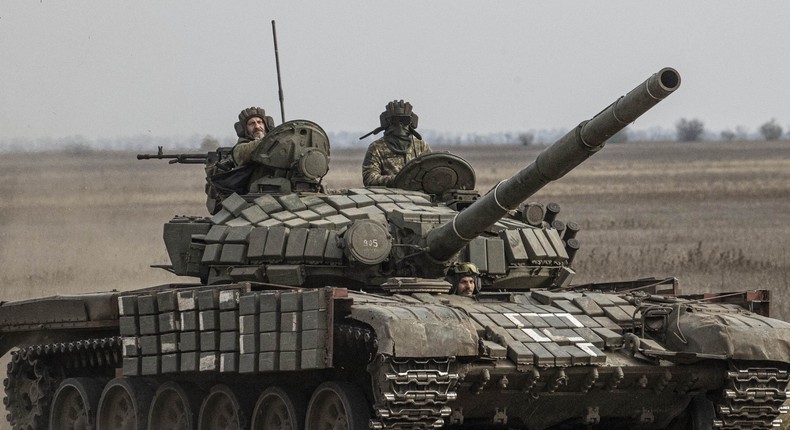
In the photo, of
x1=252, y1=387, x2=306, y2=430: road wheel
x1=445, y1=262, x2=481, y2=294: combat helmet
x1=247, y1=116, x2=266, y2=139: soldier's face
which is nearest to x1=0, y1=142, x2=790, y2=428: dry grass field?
x1=247, y1=116, x2=266, y2=139: soldier's face

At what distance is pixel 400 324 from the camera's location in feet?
67.6

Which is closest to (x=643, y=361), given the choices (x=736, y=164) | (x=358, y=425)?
(x=358, y=425)

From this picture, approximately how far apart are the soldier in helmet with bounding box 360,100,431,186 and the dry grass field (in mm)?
9728

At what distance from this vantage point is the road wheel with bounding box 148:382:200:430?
24.8m

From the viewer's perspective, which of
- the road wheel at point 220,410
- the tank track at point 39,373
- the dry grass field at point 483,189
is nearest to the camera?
the road wheel at point 220,410

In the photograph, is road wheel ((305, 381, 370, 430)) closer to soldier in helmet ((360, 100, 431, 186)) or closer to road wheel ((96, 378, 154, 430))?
road wheel ((96, 378, 154, 430))

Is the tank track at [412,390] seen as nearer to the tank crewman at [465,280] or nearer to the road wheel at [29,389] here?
the tank crewman at [465,280]

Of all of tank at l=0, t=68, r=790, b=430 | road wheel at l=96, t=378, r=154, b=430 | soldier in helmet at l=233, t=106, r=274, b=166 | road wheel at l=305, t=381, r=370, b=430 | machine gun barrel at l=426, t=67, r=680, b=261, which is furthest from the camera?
soldier in helmet at l=233, t=106, r=274, b=166

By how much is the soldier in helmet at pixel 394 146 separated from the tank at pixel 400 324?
1.14 m

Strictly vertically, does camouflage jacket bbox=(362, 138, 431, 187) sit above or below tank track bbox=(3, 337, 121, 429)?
above

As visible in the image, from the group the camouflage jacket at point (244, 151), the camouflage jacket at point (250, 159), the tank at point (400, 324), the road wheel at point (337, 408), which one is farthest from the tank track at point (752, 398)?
the camouflage jacket at point (244, 151)

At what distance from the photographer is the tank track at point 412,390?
67.8 feet

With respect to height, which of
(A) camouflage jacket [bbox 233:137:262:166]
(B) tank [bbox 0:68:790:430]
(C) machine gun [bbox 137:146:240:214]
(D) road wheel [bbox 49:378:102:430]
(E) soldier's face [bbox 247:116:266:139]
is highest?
(E) soldier's face [bbox 247:116:266:139]

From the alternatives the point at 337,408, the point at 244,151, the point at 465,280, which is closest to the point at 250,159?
the point at 244,151
